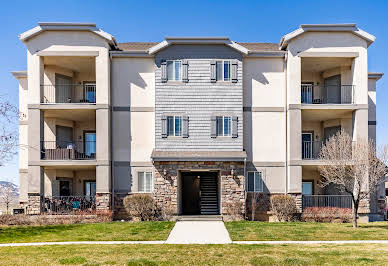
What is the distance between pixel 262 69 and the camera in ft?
75.3

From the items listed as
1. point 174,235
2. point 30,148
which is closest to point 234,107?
point 174,235

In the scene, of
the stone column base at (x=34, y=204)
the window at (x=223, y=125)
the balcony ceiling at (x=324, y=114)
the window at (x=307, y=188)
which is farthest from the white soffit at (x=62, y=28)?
the window at (x=307, y=188)

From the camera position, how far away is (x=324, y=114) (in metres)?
23.3

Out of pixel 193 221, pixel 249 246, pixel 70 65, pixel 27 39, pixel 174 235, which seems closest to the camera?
pixel 249 246

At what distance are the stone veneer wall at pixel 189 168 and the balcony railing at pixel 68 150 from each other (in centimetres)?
523

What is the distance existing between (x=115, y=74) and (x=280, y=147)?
11347mm

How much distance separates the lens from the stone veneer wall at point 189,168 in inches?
847

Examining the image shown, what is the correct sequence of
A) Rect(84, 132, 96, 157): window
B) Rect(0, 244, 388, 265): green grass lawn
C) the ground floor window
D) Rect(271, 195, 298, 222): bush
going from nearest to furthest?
Rect(0, 244, 388, 265): green grass lawn, Rect(271, 195, 298, 222): bush, Rect(84, 132, 96, 157): window, the ground floor window

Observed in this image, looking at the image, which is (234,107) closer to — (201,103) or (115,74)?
(201,103)

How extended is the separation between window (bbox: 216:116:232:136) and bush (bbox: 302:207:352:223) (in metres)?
6.64

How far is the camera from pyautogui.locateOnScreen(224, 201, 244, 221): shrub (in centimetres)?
2120

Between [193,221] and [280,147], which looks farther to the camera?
[280,147]

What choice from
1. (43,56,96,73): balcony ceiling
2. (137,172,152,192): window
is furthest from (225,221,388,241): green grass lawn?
(43,56,96,73): balcony ceiling

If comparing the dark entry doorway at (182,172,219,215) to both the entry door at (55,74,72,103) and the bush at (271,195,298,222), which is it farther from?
the entry door at (55,74,72,103)
